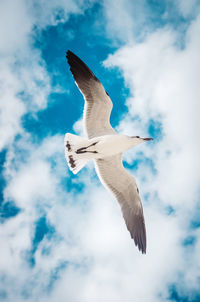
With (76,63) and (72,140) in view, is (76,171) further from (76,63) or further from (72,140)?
(76,63)

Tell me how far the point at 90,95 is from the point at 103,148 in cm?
152

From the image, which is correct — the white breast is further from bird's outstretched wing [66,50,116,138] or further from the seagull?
bird's outstretched wing [66,50,116,138]

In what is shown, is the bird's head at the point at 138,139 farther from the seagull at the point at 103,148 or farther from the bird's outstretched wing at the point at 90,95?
the bird's outstretched wing at the point at 90,95

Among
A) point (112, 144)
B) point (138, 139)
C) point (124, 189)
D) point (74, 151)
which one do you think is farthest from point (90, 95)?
point (124, 189)

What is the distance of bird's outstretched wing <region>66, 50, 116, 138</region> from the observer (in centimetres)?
697

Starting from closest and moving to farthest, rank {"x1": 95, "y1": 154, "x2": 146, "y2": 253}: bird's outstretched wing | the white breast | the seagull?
the white breast
the seagull
{"x1": 95, "y1": 154, "x2": 146, "y2": 253}: bird's outstretched wing

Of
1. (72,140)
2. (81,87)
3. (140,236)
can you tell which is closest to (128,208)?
(140,236)

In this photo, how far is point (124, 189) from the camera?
7605 mm

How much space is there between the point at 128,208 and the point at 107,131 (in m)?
2.38

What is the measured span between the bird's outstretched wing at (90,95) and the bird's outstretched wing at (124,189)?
1.00 meters

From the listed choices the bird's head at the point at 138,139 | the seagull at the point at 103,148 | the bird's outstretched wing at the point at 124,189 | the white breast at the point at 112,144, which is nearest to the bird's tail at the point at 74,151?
the seagull at the point at 103,148

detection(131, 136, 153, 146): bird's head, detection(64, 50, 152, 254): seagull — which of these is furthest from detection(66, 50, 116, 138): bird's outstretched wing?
detection(131, 136, 153, 146): bird's head

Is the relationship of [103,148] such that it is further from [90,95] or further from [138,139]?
[90,95]

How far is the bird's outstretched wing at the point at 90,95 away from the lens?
697cm
